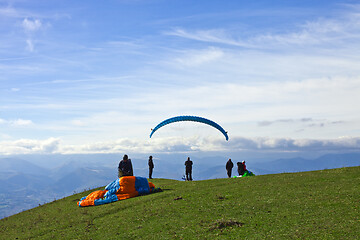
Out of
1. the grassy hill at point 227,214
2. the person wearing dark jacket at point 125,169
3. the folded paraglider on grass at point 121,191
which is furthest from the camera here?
the person wearing dark jacket at point 125,169

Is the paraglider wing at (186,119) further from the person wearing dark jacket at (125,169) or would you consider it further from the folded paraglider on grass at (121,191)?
the folded paraglider on grass at (121,191)

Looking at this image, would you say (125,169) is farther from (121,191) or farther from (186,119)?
(186,119)

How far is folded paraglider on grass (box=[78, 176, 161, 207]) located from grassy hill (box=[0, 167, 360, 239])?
1.40m

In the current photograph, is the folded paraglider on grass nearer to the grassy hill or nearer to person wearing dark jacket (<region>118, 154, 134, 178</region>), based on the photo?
the grassy hill

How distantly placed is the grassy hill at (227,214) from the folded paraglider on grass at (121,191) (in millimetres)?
1396

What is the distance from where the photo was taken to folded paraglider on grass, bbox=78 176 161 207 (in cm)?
3136

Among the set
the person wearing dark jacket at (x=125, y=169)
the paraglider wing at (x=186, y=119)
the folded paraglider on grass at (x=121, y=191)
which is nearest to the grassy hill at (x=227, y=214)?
the folded paraglider on grass at (x=121, y=191)

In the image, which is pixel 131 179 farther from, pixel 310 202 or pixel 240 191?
A: pixel 310 202

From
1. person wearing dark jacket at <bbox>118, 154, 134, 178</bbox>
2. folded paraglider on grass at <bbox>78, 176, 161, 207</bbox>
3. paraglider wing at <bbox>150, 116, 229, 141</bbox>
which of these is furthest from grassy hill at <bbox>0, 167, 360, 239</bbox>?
paraglider wing at <bbox>150, 116, 229, 141</bbox>

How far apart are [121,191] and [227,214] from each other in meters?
14.4

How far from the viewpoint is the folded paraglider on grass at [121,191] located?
31359 mm

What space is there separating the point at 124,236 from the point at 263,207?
944 cm

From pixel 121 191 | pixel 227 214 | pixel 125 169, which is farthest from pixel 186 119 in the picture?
pixel 227 214

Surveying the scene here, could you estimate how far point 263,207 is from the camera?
21219mm
